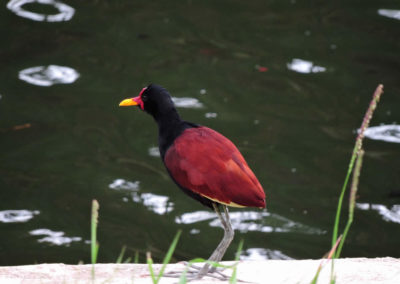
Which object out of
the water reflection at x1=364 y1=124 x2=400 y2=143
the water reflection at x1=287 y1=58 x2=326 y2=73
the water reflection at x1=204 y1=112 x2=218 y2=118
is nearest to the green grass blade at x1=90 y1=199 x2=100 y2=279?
the water reflection at x1=204 y1=112 x2=218 y2=118

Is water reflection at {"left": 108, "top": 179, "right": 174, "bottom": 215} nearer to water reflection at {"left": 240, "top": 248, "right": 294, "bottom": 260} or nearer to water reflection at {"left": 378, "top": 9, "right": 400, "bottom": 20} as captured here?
water reflection at {"left": 240, "top": 248, "right": 294, "bottom": 260}

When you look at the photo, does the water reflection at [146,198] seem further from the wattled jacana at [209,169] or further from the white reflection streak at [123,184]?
the wattled jacana at [209,169]

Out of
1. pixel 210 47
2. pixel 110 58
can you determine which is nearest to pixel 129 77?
pixel 110 58

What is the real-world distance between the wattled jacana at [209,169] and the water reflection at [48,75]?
4778 mm

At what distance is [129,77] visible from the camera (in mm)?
8219

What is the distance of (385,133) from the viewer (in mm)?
7227

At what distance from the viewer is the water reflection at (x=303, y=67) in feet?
27.2

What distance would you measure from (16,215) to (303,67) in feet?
12.7

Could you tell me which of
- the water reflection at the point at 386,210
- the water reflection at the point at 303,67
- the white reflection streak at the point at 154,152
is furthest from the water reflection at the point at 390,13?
the white reflection streak at the point at 154,152

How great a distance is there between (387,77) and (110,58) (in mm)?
3311

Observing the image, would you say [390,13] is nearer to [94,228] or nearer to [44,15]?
[44,15]

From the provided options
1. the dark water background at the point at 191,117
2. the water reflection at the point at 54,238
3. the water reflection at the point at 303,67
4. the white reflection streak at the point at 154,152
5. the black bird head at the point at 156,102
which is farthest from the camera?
the water reflection at the point at 303,67

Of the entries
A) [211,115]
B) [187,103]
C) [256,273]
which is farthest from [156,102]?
[187,103]

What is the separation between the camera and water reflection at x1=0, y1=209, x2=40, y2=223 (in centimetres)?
611
